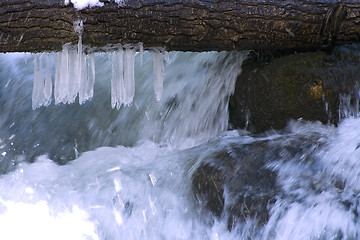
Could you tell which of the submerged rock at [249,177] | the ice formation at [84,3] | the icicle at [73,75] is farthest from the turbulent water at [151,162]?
the ice formation at [84,3]

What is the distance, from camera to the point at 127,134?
5.48m

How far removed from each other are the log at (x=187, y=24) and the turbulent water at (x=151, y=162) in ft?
1.45

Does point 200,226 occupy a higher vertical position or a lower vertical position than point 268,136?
lower

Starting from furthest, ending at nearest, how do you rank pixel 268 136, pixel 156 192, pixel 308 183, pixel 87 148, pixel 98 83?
pixel 98 83
pixel 87 148
pixel 268 136
pixel 156 192
pixel 308 183

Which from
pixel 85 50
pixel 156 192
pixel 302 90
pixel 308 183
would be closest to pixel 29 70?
pixel 85 50

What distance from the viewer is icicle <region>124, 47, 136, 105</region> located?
453 cm

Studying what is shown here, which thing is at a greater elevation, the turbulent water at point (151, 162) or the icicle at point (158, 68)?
the icicle at point (158, 68)

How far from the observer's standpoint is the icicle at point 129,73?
4.53 m

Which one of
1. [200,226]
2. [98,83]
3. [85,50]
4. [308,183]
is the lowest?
[200,226]

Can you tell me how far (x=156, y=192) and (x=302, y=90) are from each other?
1.26 metres

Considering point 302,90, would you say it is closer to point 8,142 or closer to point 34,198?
point 34,198

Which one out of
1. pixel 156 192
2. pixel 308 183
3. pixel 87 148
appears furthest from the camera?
pixel 87 148

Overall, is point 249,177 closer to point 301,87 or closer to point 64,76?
point 301,87

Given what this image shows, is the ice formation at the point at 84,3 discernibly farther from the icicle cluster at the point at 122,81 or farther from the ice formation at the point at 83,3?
the icicle cluster at the point at 122,81
